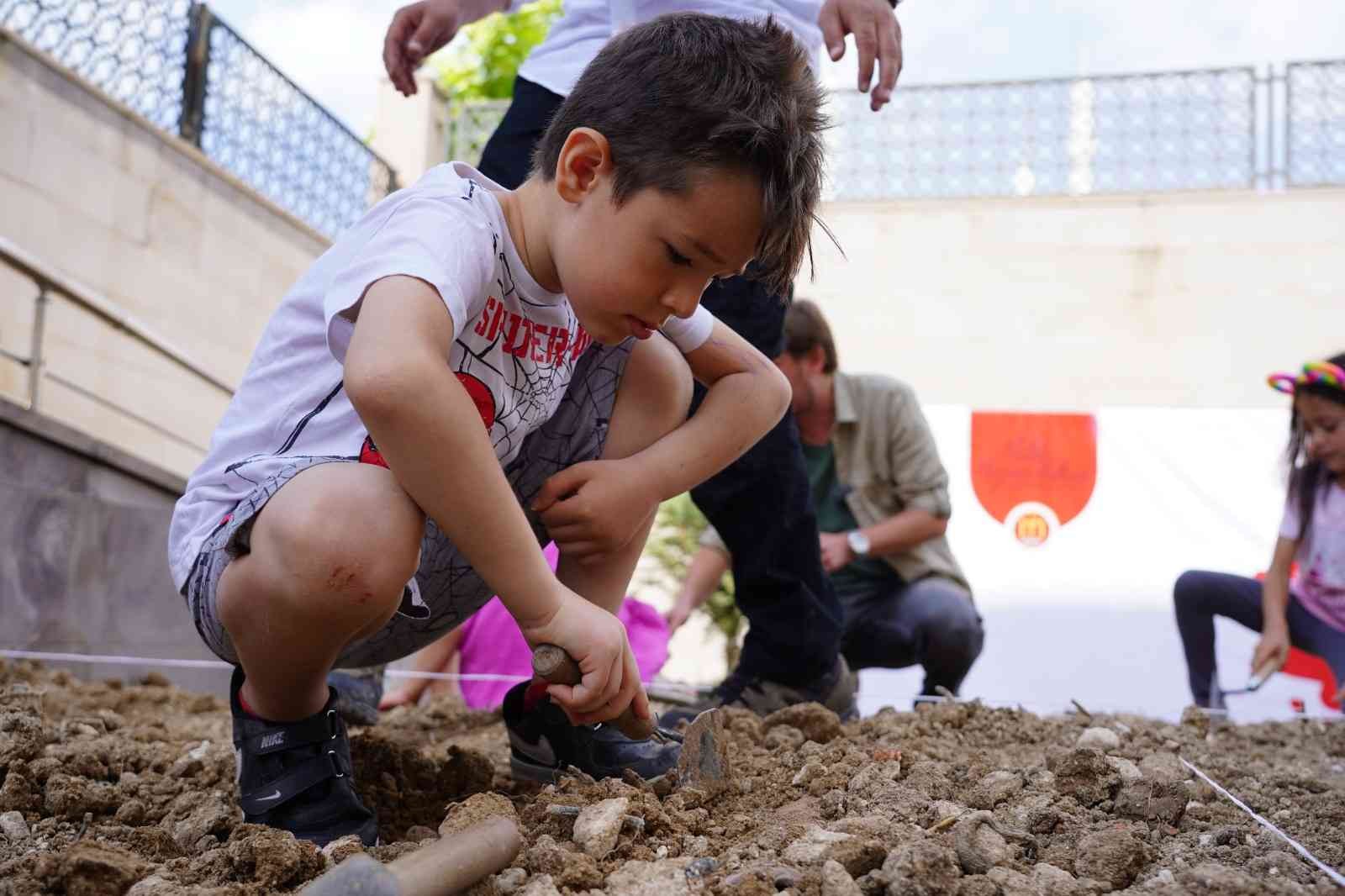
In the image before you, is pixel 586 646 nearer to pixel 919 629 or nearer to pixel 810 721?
pixel 810 721

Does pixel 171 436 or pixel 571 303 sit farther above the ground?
pixel 571 303

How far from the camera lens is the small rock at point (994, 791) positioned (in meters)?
1.38

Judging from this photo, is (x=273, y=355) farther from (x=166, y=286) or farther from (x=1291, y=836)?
(x=166, y=286)

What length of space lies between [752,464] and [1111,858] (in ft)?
3.73

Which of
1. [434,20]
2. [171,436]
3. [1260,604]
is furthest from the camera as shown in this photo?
[171,436]

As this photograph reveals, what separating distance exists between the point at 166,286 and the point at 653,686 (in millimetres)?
4349

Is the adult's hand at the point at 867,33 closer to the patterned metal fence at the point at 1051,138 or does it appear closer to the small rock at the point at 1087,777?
the small rock at the point at 1087,777

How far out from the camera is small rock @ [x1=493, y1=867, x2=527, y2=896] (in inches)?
43.1

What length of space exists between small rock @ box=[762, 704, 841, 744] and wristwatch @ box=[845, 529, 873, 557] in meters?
1.93

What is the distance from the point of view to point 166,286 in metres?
6.23

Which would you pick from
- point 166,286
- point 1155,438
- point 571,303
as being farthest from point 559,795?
point 166,286

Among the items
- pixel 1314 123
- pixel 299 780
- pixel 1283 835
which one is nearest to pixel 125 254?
pixel 299 780

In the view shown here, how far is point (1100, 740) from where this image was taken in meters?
1.80

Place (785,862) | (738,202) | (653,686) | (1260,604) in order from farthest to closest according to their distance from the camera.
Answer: (1260,604) < (653,686) < (738,202) < (785,862)
